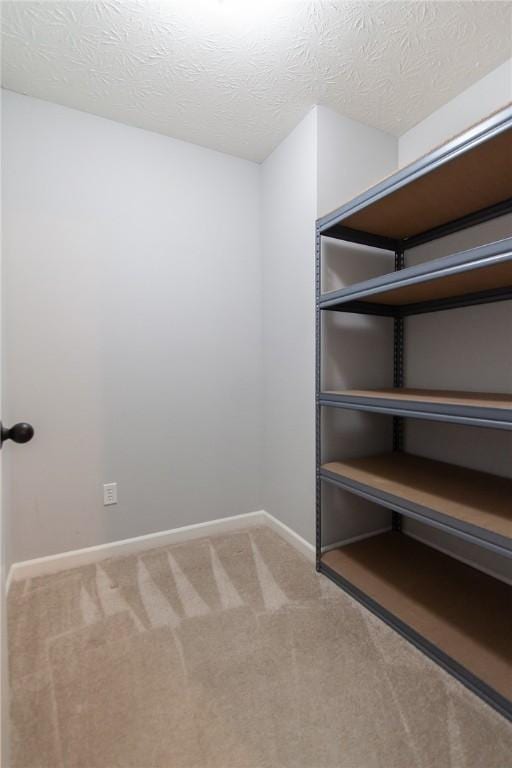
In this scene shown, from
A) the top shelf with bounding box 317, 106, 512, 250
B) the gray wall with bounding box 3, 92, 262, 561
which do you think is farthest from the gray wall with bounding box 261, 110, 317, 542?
the top shelf with bounding box 317, 106, 512, 250

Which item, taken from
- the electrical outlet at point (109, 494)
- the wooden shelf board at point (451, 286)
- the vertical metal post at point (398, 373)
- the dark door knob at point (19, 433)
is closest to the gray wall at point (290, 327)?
the wooden shelf board at point (451, 286)

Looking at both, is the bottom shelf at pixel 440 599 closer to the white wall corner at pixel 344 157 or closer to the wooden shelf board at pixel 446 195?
the wooden shelf board at pixel 446 195

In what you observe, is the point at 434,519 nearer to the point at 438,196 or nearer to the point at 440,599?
the point at 440,599

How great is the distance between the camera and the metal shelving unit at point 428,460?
44.0 inches

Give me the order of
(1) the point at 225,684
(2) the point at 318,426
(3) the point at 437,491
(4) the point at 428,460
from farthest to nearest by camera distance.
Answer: (4) the point at 428,460 → (2) the point at 318,426 → (3) the point at 437,491 → (1) the point at 225,684

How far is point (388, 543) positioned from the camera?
1907mm

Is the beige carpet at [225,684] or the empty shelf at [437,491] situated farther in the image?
the empty shelf at [437,491]

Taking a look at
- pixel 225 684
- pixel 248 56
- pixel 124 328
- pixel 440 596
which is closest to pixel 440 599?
pixel 440 596

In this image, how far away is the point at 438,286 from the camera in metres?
1.45

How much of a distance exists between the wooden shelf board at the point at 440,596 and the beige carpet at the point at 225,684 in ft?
0.29

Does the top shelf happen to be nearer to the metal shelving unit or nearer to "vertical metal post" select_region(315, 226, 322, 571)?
the metal shelving unit

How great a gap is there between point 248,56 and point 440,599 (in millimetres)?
2347

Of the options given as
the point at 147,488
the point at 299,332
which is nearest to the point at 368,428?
the point at 299,332

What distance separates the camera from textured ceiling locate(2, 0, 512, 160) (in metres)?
1.29
